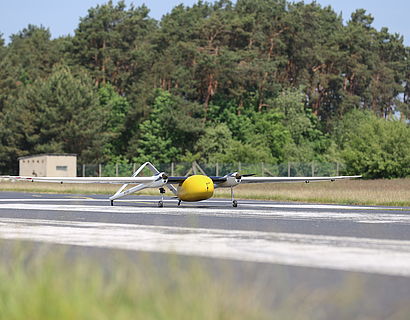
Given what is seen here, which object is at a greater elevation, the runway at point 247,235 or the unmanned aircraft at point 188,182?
the unmanned aircraft at point 188,182

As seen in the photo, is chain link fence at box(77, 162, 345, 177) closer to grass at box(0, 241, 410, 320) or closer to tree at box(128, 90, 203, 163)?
tree at box(128, 90, 203, 163)

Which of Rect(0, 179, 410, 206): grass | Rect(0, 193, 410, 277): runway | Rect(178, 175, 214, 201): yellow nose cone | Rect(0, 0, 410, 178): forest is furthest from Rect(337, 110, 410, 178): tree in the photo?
Rect(0, 193, 410, 277): runway

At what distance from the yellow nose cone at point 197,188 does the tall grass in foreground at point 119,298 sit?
22091 mm

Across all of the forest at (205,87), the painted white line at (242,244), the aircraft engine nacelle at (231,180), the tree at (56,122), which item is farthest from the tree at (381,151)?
the painted white line at (242,244)

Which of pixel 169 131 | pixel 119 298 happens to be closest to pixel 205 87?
pixel 169 131

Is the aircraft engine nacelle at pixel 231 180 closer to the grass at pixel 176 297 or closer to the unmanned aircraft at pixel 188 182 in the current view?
the unmanned aircraft at pixel 188 182

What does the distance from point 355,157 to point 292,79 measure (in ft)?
130

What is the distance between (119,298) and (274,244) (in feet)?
24.2

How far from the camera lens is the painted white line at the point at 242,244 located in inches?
500

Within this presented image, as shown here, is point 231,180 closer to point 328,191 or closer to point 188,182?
point 188,182

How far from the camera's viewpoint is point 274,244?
51.3 feet

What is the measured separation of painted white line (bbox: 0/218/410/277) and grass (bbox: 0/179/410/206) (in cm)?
1929

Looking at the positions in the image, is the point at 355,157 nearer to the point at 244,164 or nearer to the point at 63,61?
the point at 244,164

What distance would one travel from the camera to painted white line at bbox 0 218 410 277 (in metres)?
12.7
